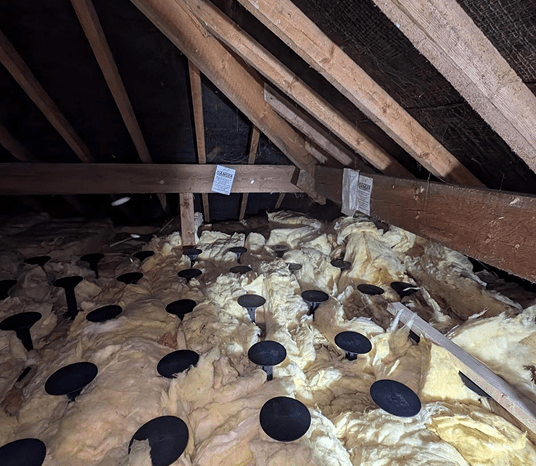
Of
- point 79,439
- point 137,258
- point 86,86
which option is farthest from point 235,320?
point 86,86

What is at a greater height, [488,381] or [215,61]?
[215,61]

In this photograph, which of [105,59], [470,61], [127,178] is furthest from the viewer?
[127,178]

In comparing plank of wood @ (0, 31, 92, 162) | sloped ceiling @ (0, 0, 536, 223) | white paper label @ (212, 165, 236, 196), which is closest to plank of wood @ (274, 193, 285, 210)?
sloped ceiling @ (0, 0, 536, 223)

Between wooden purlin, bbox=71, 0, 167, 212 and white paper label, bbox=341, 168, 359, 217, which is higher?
wooden purlin, bbox=71, 0, 167, 212

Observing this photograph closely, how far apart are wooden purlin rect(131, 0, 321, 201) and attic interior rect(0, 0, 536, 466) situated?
0.05 ft

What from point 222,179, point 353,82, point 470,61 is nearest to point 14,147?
point 222,179

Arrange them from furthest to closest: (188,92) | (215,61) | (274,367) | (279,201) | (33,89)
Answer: (279,201), (188,92), (33,89), (215,61), (274,367)

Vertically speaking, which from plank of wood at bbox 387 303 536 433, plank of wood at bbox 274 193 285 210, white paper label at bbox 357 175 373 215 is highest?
white paper label at bbox 357 175 373 215

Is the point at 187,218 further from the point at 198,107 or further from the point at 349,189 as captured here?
the point at 349,189

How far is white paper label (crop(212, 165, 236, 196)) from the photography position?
12.8 ft

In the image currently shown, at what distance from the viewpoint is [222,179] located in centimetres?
391

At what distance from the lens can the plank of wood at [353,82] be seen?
4.47ft

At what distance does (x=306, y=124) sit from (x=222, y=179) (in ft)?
4.81

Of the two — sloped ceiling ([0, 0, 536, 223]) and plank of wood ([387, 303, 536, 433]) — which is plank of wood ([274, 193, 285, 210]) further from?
plank of wood ([387, 303, 536, 433])
